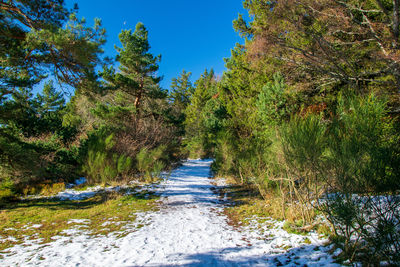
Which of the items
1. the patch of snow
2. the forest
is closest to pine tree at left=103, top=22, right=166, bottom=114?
the forest

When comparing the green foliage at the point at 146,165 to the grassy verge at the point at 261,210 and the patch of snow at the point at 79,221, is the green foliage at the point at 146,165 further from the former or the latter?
the patch of snow at the point at 79,221

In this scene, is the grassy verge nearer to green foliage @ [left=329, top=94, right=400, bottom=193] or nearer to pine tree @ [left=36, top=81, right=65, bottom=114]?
green foliage @ [left=329, top=94, right=400, bottom=193]

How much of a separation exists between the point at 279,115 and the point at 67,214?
8689 mm

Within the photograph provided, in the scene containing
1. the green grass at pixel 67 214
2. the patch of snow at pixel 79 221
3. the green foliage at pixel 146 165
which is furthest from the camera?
the green foliage at pixel 146 165

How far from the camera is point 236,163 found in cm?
1002

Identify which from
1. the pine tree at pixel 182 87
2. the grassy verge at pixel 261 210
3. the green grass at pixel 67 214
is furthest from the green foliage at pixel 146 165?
the pine tree at pixel 182 87

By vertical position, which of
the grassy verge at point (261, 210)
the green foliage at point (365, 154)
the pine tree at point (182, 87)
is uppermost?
the pine tree at point (182, 87)

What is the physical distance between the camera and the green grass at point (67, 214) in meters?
4.37

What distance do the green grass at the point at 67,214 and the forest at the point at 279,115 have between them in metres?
→ 1.33

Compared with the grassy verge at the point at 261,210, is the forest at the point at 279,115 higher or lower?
higher

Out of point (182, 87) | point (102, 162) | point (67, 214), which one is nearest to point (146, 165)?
point (102, 162)

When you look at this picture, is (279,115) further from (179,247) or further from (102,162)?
(102,162)

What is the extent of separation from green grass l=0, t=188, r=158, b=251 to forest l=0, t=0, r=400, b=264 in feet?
4.36

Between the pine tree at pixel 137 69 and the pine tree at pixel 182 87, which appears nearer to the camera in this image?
the pine tree at pixel 137 69
